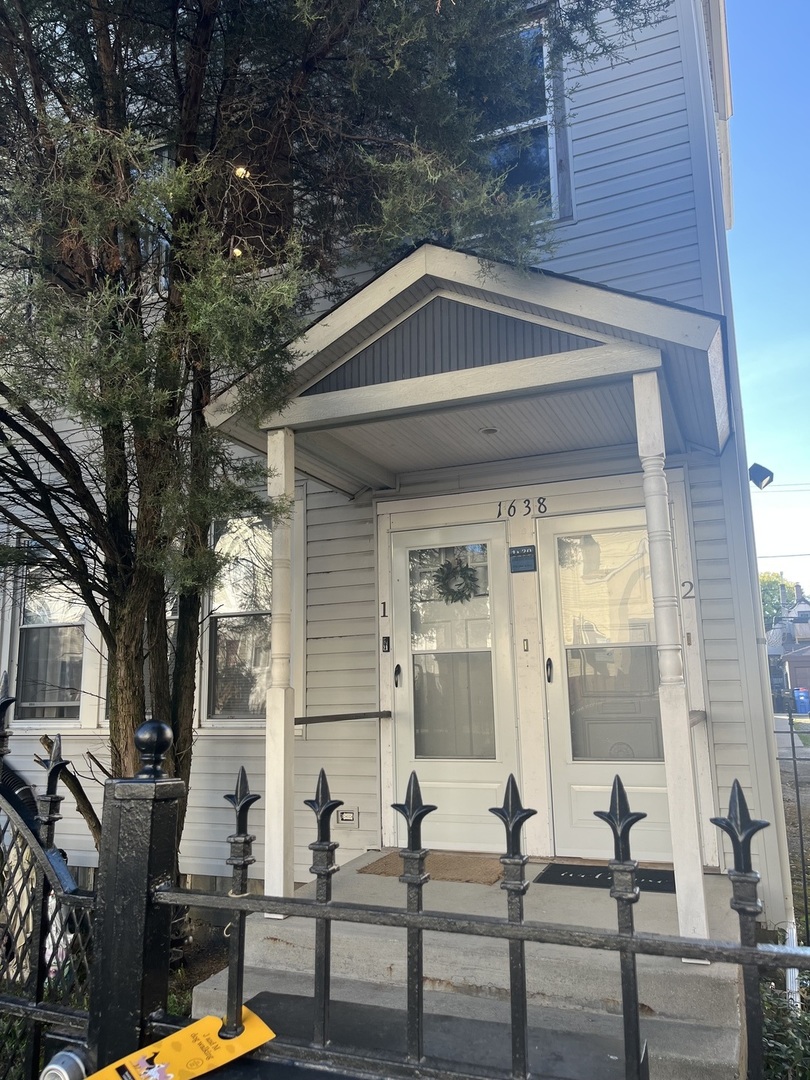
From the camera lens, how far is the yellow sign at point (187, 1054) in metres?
1.30

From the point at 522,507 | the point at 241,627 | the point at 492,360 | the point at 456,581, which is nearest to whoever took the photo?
the point at 492,360

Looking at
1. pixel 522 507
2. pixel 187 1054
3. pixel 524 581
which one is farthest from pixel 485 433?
pixel 187 1054

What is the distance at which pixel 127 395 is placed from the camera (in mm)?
2945

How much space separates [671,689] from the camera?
2787 millimetres

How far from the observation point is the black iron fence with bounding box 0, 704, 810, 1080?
47.3 inches

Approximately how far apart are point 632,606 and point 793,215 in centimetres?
2447

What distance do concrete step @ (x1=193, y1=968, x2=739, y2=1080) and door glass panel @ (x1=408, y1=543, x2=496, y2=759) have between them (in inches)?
75.9

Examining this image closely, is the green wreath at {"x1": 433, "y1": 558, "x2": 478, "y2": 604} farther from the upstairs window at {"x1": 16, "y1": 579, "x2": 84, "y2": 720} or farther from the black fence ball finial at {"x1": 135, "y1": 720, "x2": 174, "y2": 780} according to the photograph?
the black fence ball finial at {"x1": 135, "y1": 720, "x2": 174, "y2": 780}

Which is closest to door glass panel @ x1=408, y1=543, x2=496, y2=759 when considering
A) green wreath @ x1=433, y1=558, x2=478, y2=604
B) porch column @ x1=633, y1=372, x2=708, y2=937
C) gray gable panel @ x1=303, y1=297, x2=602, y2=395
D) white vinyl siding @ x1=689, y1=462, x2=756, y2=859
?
green wreath @ x1=433, y1=558, x2=478, y2=604

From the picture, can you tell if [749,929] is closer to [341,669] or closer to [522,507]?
[522,507]

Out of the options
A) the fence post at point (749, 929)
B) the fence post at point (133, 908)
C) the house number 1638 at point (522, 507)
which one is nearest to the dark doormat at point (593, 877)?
the house number 1638 at point (522, 507)

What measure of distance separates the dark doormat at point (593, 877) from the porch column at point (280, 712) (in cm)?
133

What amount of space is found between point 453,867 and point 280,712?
1.44 metres

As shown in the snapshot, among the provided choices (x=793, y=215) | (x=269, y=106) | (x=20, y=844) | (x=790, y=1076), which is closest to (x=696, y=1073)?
(x=790, y=1076)
